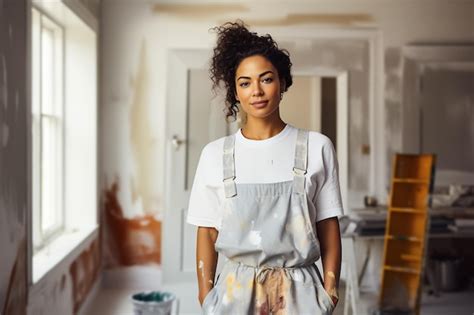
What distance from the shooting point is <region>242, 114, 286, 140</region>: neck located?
123 centimetres

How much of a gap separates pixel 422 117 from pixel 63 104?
7.37 ft

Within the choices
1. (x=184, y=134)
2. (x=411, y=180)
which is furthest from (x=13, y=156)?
(x=411, y=180)

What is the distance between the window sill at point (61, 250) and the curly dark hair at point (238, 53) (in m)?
1.34

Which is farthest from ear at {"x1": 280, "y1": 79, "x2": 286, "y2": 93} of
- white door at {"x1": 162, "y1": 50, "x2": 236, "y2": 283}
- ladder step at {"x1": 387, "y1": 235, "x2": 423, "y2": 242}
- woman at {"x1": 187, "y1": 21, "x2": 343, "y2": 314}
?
ladder step at {"x1": 387, "y1": 235, "x2": 423, "y2": 242}

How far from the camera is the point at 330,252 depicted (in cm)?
122

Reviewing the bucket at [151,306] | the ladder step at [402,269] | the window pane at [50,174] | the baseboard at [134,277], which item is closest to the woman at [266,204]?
the bucket at [151,306]

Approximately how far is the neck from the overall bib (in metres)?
0.06

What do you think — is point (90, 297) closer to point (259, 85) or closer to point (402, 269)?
point (402, 269)

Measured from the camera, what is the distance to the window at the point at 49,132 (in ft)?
8.57

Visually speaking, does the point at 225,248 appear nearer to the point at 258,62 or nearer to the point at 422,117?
the point at 258,62

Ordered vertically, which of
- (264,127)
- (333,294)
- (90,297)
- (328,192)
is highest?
(264,127)

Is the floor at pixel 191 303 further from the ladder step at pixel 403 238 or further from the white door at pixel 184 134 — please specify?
the ladder step at pixel 403 238

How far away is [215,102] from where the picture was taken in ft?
10.6

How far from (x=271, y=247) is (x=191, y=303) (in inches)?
72.3
